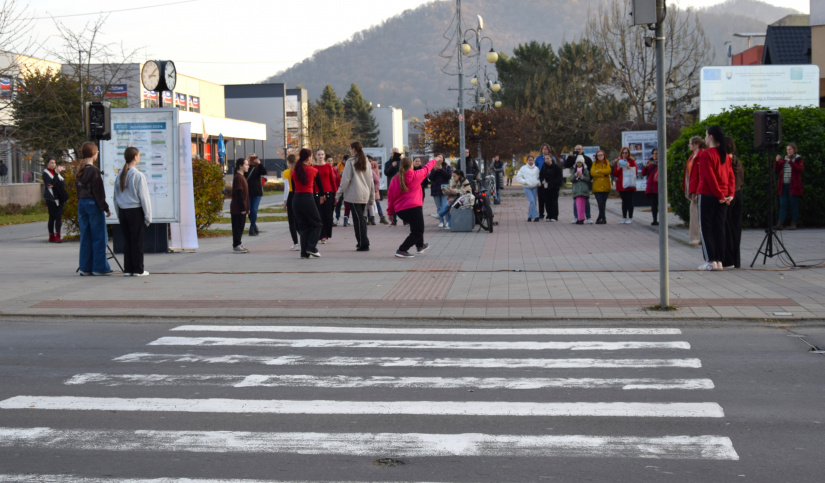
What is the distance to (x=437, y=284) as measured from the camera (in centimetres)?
1166

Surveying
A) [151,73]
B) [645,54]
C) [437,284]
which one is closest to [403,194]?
[437,284]

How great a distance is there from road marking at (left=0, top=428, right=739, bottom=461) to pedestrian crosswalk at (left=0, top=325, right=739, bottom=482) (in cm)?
1

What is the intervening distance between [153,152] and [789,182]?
13.1 meters

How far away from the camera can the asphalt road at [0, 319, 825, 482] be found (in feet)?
15.4

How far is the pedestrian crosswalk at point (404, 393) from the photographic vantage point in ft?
16.6

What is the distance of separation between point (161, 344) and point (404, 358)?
2378 mm

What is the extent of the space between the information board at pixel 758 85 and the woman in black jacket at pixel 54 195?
1768 centimetres

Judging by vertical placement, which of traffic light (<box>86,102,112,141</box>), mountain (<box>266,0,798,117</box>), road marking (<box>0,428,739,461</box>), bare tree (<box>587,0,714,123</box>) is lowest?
road marking (<box>0,428,739,461</box>)

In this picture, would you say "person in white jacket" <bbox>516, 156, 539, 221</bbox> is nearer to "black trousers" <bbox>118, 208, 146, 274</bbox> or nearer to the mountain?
"black trousers" <bbox>118, 208, 146, 274</bbox>

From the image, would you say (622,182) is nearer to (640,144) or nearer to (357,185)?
(640,144)

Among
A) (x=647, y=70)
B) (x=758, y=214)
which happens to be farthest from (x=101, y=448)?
(x=647, y=70)

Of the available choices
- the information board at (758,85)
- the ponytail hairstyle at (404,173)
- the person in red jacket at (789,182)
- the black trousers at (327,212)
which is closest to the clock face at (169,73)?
the black trousers at (327,212)

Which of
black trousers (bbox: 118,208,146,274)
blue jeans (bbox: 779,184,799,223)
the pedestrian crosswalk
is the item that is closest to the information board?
blue jeans (bbox: 779,184,799,223)

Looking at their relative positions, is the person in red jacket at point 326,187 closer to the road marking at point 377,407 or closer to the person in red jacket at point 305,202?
the person in red jacket at point 305,202
